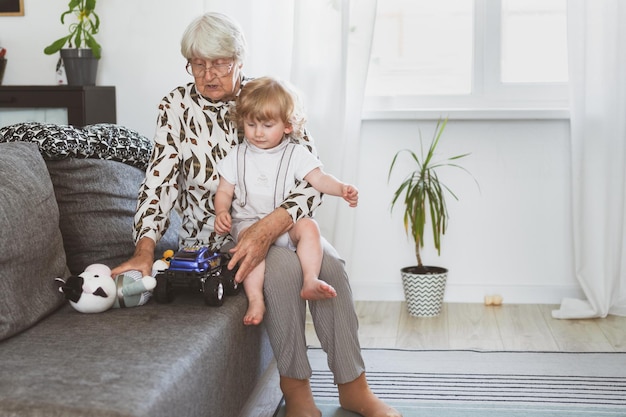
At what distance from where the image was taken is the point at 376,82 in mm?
3758

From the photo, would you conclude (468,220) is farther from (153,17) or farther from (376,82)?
(153,17)

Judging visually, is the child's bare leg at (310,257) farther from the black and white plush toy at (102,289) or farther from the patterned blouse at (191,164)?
the black and white plush toy at (102,289)

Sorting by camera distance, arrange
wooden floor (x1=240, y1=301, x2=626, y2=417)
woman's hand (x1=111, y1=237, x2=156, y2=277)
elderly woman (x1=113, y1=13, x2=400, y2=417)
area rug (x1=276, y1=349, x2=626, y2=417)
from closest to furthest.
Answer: woman's hand (x1=111, y1=237, x2=156, y2=277) → elderly woman (x1=113, y1=13, x2=400, y2=417) → area rug (x1=276, y1=349, x2=626, y2=417) → wooden floor (x1=240, y1=301, x2=626, y2=417)

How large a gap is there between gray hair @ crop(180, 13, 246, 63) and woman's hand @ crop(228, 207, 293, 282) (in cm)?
49

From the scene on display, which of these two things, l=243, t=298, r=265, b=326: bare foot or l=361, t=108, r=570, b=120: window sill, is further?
l=361, t=108, r=570, b=120: window sill

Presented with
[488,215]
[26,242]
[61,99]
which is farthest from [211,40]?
[488,215]

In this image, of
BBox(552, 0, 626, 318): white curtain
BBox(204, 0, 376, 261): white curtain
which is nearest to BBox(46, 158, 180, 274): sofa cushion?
BBox(204, 0, 376, 261): white curtain

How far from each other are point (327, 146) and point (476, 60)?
76 centimetres

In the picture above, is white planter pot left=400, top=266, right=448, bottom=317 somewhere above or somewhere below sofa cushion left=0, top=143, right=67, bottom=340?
below

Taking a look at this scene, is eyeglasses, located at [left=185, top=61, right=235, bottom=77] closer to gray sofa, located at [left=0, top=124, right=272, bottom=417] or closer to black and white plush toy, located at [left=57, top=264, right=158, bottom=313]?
gray sofa, located at [left=0, top=124, right=272, bottom=417]

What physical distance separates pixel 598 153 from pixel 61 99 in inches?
88.0

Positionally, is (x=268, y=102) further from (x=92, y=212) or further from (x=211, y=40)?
(x=92, y=212)

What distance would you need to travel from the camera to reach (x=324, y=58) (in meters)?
3.54

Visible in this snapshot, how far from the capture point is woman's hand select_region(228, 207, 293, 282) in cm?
228
